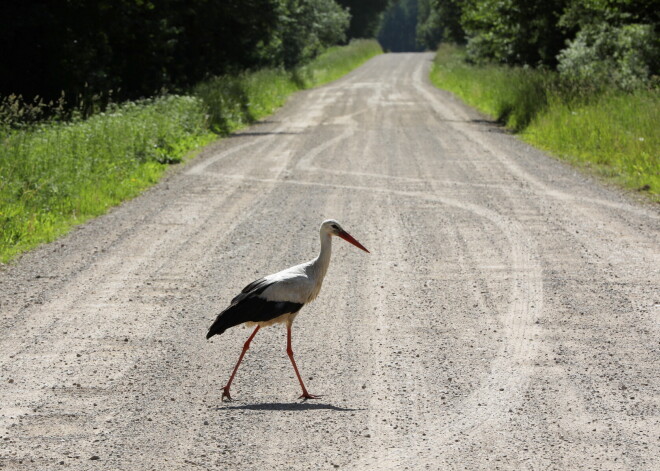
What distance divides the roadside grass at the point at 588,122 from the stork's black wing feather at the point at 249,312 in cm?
1030

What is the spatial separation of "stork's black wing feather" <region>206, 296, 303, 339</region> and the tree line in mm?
15874

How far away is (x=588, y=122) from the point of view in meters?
21.1

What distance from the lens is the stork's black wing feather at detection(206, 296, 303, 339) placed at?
6.30m

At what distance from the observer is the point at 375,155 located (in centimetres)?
2059

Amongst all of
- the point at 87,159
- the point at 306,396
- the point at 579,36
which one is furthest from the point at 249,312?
the point at 579,36

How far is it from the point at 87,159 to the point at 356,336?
A: 10013mm

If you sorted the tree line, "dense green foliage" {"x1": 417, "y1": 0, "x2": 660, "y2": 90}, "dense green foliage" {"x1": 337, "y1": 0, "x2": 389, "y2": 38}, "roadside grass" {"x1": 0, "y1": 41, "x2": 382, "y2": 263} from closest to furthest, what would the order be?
"roadside grass" {"x1": 0, "y1": 41, "x2": 382, "y2": 263}
"dense green foliage" {"x1": 417, "y1": 0, "x2": 660, "y2": 90}
the tree line
"dense green foliage" {"x1": 337, "y1": 0, "x2": 389, "y2": 38}

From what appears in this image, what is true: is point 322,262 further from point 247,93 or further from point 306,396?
point 247,93

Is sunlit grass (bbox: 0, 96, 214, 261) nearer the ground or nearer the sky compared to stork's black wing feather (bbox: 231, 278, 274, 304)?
nearer the ground

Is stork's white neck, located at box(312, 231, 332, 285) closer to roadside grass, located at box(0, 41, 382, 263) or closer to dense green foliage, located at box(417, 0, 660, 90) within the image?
roadside grass, located at box(0, 41, 382, 263)

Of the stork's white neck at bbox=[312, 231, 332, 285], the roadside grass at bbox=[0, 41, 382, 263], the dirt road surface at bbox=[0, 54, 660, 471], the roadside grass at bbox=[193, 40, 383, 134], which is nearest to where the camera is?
the dirt road surface at bbox=[0, 54, 660, 471]

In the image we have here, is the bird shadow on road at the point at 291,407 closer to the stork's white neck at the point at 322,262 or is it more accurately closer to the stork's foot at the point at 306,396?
the stork's foot at the point at 306,396

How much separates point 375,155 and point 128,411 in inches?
588

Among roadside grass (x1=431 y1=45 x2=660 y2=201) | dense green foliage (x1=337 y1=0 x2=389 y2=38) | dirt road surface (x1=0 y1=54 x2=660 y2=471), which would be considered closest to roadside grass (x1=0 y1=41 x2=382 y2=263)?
dirt road surface (x1=0 y1=54 x2=660 y2=471)
